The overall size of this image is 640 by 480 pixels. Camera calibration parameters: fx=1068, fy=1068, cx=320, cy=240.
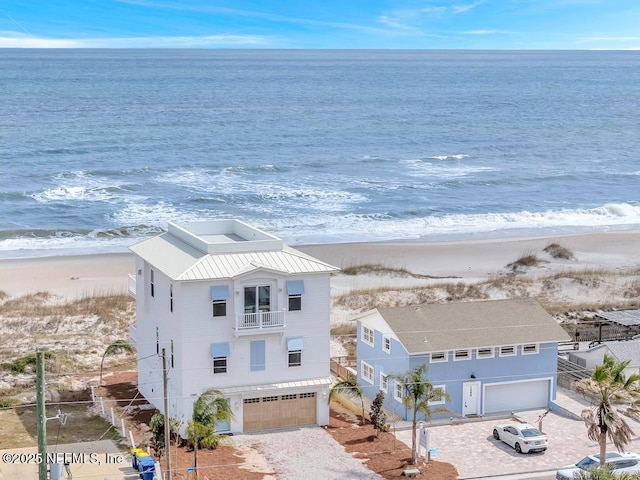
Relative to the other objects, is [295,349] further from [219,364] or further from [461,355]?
[461,355]

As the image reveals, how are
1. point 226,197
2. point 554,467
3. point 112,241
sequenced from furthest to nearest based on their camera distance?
point 226,197 → point 112,241 → point 554,467

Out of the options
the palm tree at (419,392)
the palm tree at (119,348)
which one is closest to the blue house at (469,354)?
the palm tree at (419,392)

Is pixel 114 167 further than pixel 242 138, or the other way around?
pixel 242 138

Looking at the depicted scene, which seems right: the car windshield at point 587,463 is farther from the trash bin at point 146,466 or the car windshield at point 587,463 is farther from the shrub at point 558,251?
the shrub at point 558,251

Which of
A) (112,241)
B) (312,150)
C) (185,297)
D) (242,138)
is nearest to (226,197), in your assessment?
(112,241)

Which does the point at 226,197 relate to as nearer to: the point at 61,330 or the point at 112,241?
the point at 112,241
